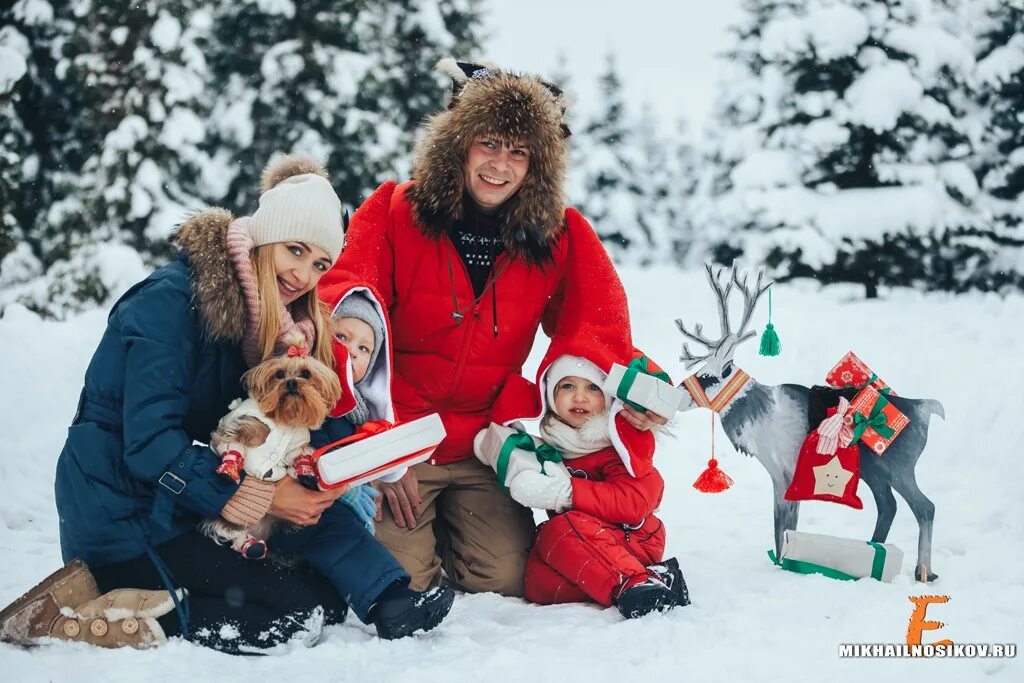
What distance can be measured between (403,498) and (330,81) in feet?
32.7

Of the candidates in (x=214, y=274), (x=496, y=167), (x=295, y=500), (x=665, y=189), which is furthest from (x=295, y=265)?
(x=665, y=189)

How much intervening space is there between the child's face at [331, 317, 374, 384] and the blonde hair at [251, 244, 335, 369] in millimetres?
238

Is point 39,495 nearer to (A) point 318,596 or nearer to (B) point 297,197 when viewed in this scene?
(A) point 318,596

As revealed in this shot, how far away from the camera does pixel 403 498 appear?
12.6 ft

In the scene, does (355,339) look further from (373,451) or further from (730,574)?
(730,574)

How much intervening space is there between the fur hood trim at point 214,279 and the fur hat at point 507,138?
1124 millimetres

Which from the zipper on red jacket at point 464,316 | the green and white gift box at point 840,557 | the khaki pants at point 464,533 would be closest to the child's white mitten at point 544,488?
the khaki pants at point 464,533

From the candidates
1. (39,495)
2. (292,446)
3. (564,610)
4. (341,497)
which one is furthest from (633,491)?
(39,495)

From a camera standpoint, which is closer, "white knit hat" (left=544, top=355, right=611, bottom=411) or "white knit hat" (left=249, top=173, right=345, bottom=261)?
"white knit hat" (left=249, top=173, right=345, bottom=261)

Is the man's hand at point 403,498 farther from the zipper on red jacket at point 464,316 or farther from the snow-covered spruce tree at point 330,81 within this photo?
the snow-covered spruce tree at point 330,81

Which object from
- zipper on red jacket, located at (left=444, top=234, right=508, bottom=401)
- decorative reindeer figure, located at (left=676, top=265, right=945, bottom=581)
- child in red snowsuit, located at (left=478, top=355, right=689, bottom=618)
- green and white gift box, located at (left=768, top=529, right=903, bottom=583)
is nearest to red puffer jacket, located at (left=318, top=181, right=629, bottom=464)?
zipper on red jacket, located at (left=444, top=234, right=508, bottom=401)

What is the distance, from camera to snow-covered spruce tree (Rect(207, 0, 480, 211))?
12.6 metres

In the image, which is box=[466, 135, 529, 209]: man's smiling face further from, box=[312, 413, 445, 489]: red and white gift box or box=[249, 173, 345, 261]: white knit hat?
box=[312, 413, 445, 489]: red and white gift box

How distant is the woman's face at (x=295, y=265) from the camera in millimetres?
3084
